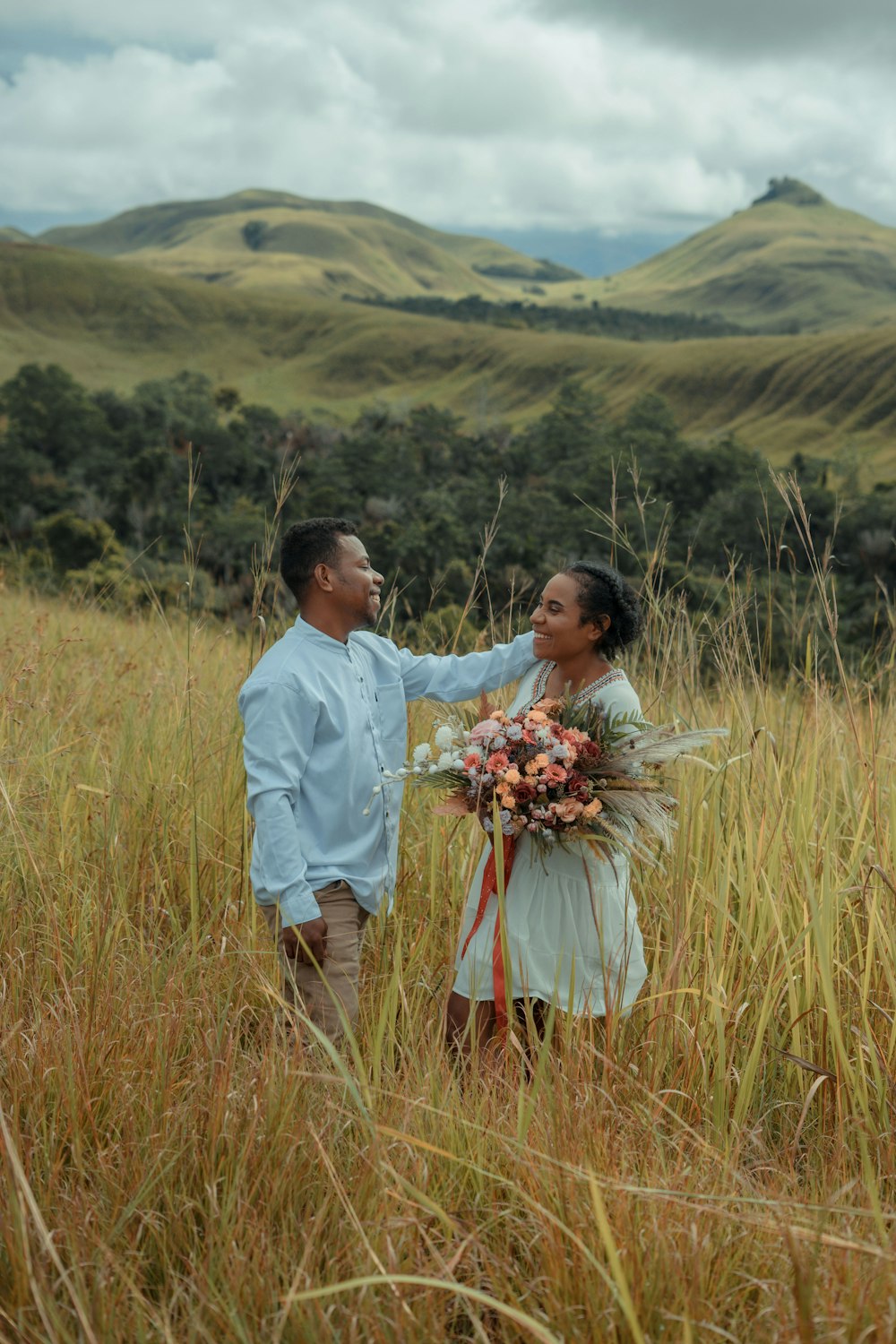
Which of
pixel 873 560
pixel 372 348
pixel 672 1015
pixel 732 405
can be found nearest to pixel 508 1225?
pixel 672 1015

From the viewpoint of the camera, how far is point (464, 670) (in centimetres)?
345

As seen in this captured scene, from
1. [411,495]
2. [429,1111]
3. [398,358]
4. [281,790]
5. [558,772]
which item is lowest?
[429,1111]

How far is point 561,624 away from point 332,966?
1053 mm

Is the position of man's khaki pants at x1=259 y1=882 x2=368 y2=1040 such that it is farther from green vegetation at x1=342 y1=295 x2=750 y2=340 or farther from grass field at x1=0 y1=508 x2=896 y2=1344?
green vegetation at x1=342 y1=295 x2=750 y2=340

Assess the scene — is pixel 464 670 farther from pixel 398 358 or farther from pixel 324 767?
pixel 398 358

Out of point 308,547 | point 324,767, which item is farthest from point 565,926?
point 308,547

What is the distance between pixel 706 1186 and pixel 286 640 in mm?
1692

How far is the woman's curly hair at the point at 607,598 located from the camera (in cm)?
299

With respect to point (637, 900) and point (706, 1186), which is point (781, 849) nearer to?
point (637, 900)

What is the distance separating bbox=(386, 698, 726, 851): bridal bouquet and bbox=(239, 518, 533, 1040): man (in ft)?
0.87

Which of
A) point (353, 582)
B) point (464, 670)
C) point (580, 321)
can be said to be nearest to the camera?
point (353, 582)

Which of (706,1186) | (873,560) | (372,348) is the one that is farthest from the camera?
(372,348)

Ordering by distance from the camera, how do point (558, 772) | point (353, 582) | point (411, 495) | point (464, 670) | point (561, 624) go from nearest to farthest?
1. point (558, 772)
2. point (561, 624)
3. point (353, 582)
4. point (464, 670)
5. point (411, 495)

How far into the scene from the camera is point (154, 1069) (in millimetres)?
2354
